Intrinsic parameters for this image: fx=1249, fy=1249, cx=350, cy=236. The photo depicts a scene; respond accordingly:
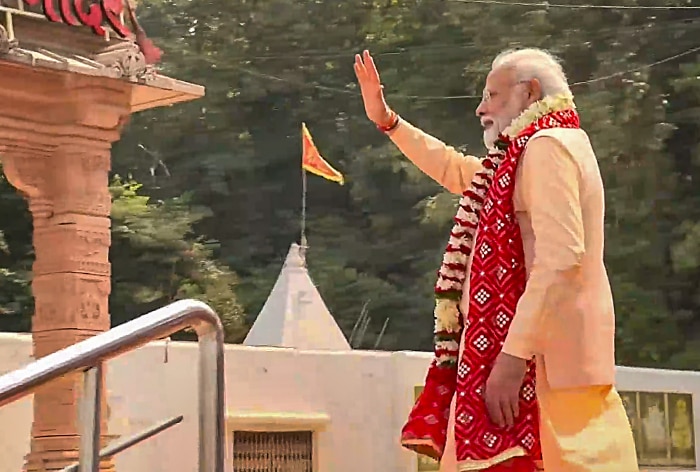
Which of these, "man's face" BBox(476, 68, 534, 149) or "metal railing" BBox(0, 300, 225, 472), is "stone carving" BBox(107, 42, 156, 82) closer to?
"man's face" BBox(476, 68, 534, 149)

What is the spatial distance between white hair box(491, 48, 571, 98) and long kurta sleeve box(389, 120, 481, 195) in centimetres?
47

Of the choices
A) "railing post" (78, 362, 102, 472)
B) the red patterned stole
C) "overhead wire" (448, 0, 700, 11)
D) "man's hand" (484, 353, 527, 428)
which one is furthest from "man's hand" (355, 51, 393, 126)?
"overhead wire" (448, 0, 700, 11)

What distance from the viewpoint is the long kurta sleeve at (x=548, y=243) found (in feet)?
10.0

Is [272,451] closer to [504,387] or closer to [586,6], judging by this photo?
[504,387]

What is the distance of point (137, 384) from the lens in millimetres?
8219

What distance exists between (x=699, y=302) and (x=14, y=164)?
12715mm

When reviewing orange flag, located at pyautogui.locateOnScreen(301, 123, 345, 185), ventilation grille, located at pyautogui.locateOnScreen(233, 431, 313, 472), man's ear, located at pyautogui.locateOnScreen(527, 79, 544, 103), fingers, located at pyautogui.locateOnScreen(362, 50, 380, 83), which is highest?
orange flag, located at pyautogui.locateOnScreen(301, 123, 345, 185)

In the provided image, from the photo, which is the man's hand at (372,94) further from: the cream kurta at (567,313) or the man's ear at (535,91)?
the cream kurta at (567,313)

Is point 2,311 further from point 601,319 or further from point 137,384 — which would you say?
point 601,319

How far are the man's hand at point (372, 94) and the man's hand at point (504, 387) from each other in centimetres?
102

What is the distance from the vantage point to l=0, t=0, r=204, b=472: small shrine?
7.12 m

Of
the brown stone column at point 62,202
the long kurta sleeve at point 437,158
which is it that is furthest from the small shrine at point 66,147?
the long kurta sleeve at point 437,158

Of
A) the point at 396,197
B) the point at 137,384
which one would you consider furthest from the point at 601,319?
the point at 396,197

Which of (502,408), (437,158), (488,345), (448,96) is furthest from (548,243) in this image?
(448,96)
